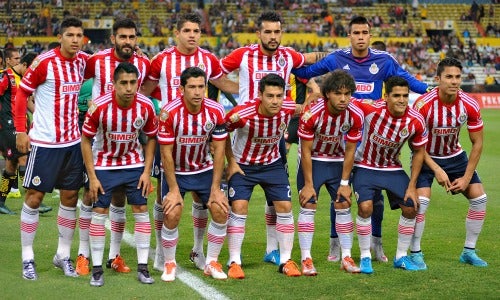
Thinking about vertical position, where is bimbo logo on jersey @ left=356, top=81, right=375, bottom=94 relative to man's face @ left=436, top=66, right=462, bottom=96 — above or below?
below

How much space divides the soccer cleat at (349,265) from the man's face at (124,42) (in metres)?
2.83

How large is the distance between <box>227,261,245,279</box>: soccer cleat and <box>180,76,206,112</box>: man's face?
149cm

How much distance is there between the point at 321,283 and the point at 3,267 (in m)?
3.03

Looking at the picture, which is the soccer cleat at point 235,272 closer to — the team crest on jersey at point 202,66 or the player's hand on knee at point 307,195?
the player's hand on knee at point 307,195

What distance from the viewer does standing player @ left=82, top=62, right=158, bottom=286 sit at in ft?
25.0

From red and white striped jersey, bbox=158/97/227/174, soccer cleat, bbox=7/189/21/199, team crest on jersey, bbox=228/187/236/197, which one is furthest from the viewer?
soccer cleat, bbox=7/189/21/199

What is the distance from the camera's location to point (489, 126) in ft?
84.8

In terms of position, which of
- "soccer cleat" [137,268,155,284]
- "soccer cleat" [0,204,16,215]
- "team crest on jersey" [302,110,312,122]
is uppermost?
"team crest on jersey" [302,110,312,122]

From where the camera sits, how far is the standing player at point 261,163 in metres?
7.95

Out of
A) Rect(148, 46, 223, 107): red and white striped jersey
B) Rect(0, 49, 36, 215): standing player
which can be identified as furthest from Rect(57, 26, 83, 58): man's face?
Rect(0, 49, 36, 215): standing player

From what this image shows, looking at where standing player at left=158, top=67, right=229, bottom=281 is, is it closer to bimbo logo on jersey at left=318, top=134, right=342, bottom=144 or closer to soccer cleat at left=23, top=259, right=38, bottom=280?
bimbo logo on jersey at left=318, top=134, right=342, bottom=144

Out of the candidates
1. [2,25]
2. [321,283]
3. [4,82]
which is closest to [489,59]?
[2,25]

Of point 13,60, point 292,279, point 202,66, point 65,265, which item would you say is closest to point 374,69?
point 202,66

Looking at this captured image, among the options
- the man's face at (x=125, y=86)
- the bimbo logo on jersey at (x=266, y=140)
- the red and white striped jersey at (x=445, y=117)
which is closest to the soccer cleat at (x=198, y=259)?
the bimbo logo on jersey at (x=266, y=140)
